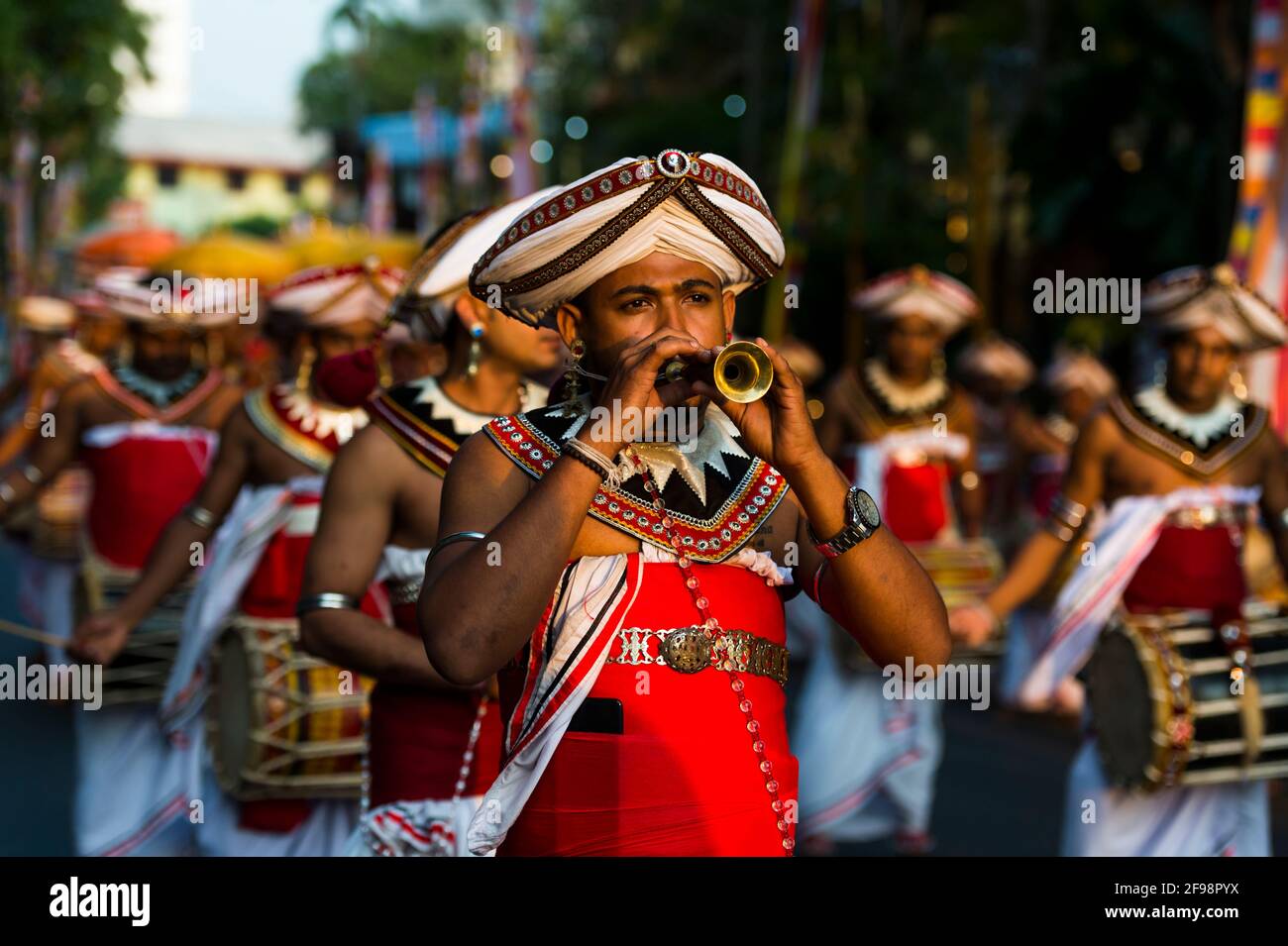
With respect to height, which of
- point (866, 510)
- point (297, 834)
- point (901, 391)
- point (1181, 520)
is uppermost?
point (901, 391)

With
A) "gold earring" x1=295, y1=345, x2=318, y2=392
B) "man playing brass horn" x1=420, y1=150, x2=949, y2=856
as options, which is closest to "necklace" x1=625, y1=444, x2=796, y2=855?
"man playing brass horn" x1=420, y1=150, x2=949, y2=856

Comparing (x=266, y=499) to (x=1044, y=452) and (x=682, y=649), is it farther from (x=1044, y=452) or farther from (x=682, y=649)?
(x=1044, y=452)

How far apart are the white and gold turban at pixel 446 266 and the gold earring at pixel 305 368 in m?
1.55

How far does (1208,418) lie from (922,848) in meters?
3.21

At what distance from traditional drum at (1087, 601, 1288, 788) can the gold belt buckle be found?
148 inches

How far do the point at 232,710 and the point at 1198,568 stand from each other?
3489 mm

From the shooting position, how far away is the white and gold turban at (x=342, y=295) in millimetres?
7027

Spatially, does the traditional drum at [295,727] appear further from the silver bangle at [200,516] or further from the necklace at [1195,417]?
the necklace at [1195,417]

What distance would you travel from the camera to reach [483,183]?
5025cm

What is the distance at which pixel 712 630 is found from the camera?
11.5ft

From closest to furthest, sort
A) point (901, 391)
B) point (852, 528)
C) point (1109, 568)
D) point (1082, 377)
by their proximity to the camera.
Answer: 1. point (852, 528)
2. point (1109, 568)
3. point (901, 391)
4. point (1082, 377)

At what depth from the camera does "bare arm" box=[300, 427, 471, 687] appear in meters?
5.02

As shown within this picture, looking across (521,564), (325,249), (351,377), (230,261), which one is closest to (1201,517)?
(351,377)
